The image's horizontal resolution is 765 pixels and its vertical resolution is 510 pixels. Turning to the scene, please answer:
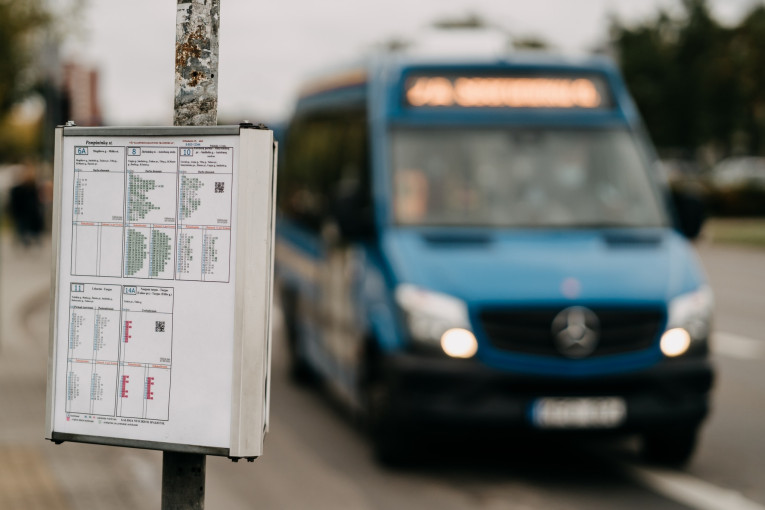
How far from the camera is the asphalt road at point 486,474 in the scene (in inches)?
265

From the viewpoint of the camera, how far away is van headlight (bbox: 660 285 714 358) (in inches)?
277

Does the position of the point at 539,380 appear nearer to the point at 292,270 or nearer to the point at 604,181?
the point at 604,181

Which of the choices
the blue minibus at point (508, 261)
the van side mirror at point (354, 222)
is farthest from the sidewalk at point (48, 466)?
the van side mirror at point (354, 222)

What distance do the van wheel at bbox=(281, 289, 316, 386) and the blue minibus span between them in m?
1.41

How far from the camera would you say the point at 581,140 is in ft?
26.6

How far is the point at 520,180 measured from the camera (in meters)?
7.85

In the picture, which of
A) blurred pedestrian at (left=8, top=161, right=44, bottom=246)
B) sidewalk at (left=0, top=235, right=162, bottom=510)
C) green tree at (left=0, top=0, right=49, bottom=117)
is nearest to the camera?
sidewalk at (left=0, top=235, right=162, bottom=510)

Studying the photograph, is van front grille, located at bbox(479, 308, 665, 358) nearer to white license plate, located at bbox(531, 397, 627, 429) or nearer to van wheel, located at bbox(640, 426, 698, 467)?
white license plate, located at bbox(531, 397, 627, 429)

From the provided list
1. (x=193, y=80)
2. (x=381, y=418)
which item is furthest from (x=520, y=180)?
(x=193, y=80)

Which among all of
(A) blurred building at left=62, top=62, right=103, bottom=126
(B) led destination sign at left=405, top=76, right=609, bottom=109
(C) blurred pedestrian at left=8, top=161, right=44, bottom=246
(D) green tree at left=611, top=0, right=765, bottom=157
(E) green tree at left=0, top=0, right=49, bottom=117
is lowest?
(B) led destination sign at left=405, top=76, right=609, bottom=109

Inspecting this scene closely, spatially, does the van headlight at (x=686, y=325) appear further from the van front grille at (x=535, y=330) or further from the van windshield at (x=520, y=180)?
the van windshield at (x=520, y=180)

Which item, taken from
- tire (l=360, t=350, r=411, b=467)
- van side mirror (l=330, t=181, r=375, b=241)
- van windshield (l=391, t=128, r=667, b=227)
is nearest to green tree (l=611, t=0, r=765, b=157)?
van windshield (l=391, t=128, r=667, b=227)

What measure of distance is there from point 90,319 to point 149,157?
410 millimetres

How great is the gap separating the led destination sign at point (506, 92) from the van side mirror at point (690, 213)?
0.83m
